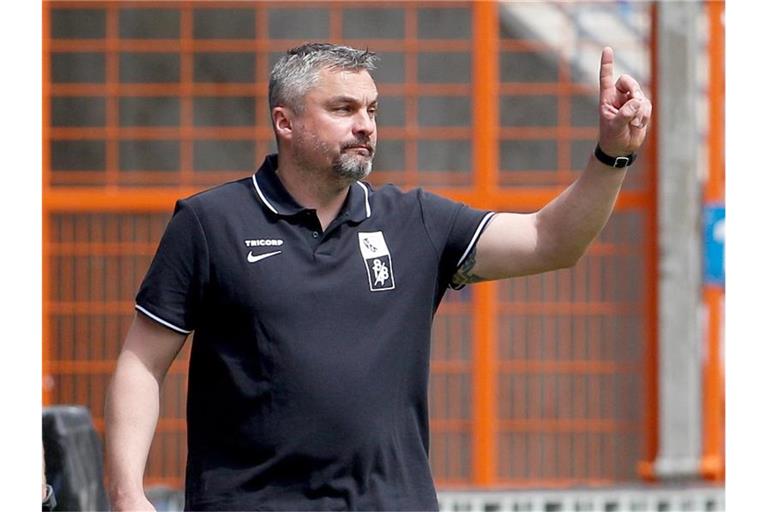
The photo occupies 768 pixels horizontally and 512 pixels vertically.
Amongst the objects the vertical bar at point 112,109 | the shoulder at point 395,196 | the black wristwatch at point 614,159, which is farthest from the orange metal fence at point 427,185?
the black wristwatch at point 614,159

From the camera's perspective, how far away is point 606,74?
3.82 m

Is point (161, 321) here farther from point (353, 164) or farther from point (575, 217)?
point (575, 217)

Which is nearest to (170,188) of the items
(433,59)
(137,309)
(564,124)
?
(433,59)

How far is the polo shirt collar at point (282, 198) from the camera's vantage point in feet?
13.2

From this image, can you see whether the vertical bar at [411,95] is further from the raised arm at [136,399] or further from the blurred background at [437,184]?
the raised arm at [136,399]

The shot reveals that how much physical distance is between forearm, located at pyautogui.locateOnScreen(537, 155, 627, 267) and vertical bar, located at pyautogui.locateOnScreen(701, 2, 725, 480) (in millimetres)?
4305

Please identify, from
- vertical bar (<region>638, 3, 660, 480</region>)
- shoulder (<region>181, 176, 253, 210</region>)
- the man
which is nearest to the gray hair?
the man

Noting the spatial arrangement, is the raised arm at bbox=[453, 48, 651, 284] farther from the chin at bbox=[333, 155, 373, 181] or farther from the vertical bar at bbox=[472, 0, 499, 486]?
the vertical bar at bbox=[472, 0, 499, 486]

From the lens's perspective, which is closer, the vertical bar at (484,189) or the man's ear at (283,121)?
the man's ear at (283,121)

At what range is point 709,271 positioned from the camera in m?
8.22

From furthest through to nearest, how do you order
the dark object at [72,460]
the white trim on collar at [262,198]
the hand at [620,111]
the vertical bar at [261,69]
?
1. the vertical bar at [261,69]
2. the dark object at [72,460]
3. the white trim on collar at [262,198]
4. the hand at [620,111]

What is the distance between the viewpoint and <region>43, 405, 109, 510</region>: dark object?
16.0ft

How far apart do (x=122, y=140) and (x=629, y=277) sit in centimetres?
266

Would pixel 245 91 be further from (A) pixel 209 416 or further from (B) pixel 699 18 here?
(A) pixel 209 416
